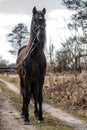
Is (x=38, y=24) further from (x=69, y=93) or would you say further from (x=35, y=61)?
(x=69, y=93)

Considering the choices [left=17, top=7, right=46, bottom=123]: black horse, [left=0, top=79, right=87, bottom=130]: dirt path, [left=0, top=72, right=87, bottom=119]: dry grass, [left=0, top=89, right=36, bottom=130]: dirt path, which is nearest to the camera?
[left=0, top=89, right=36, bottom=130]: dirt path

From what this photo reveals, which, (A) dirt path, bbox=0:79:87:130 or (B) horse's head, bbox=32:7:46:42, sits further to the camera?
(A) dirt path, bbox=0:79:87:130

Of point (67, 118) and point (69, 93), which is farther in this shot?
point (69, 93)

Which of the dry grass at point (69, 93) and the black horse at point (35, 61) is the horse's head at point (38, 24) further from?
the dry grass at point (69, 93)

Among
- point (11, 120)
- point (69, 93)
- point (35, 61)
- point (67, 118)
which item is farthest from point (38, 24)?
point (69, 93)

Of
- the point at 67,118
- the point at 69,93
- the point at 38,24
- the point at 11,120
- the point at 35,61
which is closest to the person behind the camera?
the point at 38,24

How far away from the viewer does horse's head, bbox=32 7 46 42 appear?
12168mm

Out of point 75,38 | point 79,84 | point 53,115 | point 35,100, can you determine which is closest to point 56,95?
point 79,84

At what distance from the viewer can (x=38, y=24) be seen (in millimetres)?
12336

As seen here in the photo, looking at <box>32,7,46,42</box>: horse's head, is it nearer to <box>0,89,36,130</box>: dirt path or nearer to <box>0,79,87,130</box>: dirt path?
<box>0,89,36,130</box>: dirt path

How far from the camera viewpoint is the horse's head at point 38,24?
1217 cm

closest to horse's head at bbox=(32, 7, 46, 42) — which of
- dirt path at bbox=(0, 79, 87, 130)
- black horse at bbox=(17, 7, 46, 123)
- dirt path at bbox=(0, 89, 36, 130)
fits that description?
black horse at bbox=(17, 7, 46, 123)

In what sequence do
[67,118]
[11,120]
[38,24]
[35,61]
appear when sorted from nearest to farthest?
[38,24]
[35,61]
[11,120]
[67,118]

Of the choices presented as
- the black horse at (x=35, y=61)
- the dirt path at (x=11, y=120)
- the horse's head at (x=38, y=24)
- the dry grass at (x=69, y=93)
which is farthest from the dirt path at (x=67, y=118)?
the horse's head at (x=38, y=24)
